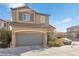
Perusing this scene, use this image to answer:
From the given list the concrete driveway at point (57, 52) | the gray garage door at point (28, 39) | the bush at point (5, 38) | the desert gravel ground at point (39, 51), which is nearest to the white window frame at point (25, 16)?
the gray garage door at point (28, 39)

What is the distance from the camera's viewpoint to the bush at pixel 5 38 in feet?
17.2

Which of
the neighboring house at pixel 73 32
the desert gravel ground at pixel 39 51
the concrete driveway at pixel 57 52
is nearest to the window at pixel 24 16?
the desert gravel ground at pixel 39 51

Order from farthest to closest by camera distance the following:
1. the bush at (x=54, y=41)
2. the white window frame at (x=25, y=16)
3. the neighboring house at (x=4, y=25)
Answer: the bush at (x=54, y=41), the white window frame at (x=25, y=16), the neighboring house at (x=4, y=25)

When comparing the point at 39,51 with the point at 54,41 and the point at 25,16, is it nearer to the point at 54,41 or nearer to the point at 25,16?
the point at 54,41

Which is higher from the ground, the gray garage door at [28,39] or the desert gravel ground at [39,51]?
the gray garage door at [28,39]

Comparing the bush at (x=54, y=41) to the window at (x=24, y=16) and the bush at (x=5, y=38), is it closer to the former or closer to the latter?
the window at (x=24, y=16)

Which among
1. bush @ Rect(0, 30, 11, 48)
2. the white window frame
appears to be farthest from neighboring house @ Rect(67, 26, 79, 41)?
bush @ Rect(0, 30, 11, 48)

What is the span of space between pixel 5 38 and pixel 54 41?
130 cm

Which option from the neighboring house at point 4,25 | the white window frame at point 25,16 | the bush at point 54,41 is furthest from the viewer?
the bush at point 54,41

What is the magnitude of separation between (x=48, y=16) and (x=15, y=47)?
1194 mm

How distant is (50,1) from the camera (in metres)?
5.25

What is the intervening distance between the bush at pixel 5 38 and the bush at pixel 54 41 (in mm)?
1088

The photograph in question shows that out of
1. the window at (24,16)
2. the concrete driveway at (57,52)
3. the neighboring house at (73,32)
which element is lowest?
the concrete driveway at (57,52)

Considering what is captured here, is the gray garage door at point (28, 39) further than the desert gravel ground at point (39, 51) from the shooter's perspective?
Yes
